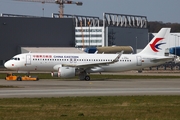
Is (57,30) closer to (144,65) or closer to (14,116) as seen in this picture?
(144,65)

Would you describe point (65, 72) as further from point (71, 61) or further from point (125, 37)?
point (125, 37)

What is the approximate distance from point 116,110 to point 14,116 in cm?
512

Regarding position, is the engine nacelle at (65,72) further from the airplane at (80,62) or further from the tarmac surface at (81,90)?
the tarmac surface at (81,90)

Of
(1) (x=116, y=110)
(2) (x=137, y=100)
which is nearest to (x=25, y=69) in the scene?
(2) (x=137, y=100)

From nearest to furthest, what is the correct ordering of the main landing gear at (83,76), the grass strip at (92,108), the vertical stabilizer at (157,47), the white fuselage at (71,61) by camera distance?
the grass strip at (92,108), the white fuselage at (71,61), the main landing gear at (83,76), the vertical stabilizer at (157,47)

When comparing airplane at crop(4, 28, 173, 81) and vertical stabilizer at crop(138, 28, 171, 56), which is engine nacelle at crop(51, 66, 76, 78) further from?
vertical stabilizer at crop(138, 28, 171, 56)

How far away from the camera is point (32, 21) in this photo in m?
94.5

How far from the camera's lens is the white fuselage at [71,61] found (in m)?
52.0

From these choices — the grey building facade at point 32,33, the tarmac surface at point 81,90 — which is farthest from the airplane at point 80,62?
the grey building facade at point 32,33

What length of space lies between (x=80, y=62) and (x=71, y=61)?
3.67ft

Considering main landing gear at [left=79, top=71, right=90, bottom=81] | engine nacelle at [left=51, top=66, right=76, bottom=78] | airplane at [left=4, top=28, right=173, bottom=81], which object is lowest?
main landing gear at [left=79, top=71, right=90, bottom=81]

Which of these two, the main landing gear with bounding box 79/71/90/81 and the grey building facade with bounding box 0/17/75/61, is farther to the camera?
the grey building facade with bounding box 0/17/75/61

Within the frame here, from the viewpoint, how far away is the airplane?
51.8m

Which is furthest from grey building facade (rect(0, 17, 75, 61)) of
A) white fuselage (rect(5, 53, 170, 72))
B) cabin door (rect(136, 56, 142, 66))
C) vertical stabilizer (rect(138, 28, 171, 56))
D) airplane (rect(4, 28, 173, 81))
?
cabin door (rect(136, 56, 142, 66))
